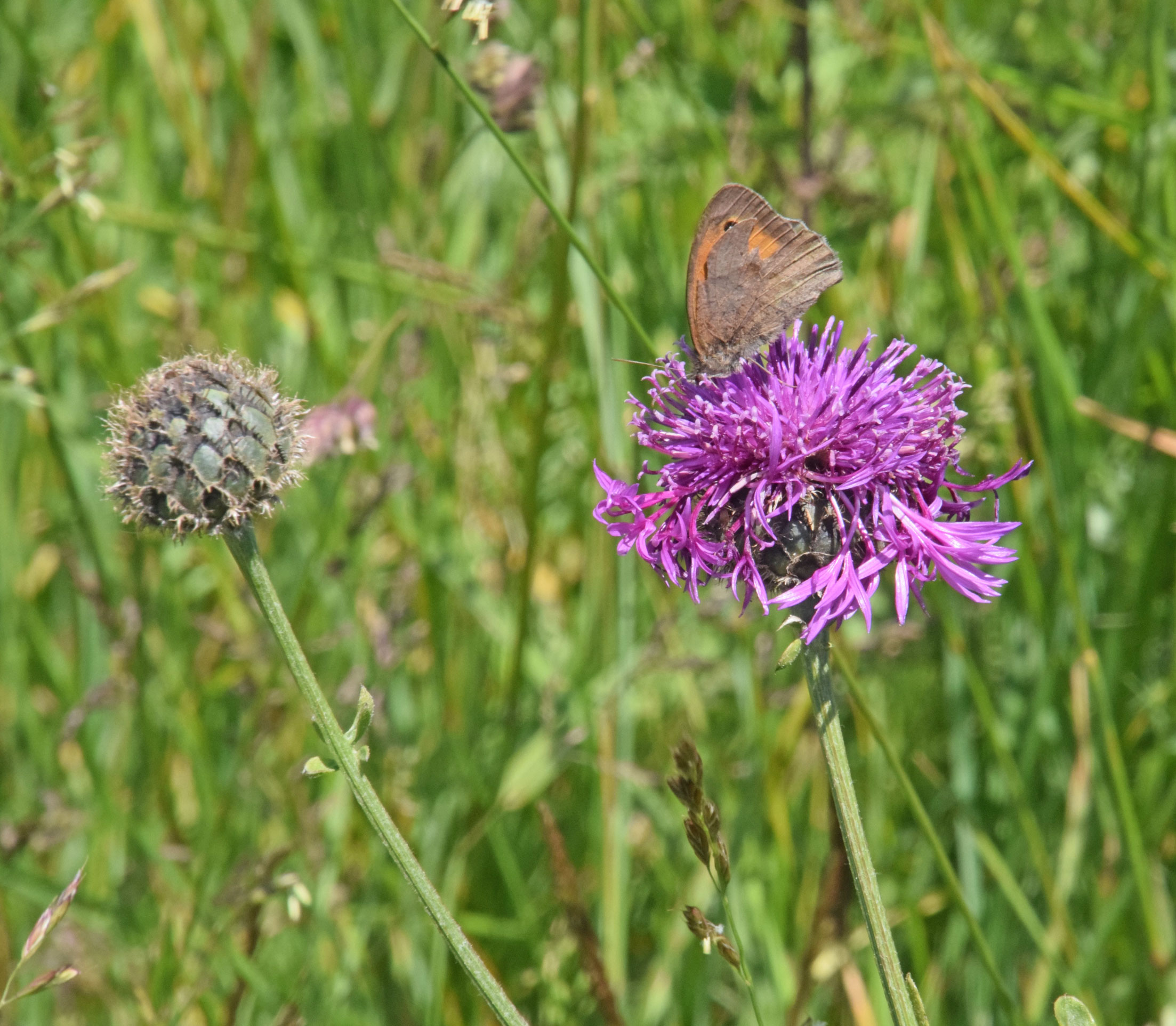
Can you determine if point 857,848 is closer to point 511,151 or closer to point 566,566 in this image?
point 511,151

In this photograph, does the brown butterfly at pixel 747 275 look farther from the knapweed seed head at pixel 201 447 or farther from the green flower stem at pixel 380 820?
the green flower stem at pixel 380 820

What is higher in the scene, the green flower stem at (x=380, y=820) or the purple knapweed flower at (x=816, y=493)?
the purple knapweed flower at (x=816, y=493)

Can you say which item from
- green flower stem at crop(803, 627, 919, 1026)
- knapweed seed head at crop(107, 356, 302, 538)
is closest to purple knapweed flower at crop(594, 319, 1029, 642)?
green flower stem at crop(803, 627, 919, 1026)

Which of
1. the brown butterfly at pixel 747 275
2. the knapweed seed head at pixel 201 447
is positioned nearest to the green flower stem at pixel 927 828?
the brown butterfly at pixel 747 275

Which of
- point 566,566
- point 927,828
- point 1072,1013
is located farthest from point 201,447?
point 566,566

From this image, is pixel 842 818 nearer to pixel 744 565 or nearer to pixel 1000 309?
pixel 744 565

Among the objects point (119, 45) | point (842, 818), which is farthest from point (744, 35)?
point (842, 818)
